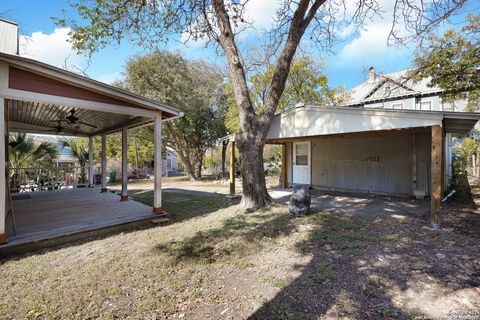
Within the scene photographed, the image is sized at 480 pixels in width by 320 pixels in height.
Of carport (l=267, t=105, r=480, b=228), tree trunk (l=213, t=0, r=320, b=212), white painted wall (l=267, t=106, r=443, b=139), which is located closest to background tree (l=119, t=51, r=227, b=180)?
carport (l=267, t=105, r=480, b=228)

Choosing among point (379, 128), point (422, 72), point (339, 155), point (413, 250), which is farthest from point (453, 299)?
point (422, 72)

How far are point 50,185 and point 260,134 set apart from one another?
31.3ft

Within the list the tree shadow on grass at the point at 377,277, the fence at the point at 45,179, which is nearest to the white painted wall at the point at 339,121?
the tree shadow on grass at the point at 377,277

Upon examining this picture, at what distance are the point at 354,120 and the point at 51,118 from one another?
9314 mm

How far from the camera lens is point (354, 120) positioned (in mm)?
6203

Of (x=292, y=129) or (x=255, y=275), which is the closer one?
(x=255, y=275)

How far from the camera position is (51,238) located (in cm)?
445

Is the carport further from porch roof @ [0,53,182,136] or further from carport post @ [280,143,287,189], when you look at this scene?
porch roof @ [0,53,182,136]

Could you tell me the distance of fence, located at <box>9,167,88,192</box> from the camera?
9492 mm

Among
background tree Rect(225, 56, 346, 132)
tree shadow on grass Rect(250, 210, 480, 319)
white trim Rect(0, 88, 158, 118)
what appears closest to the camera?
tree shadow on grass Rect(250, 210, 480, 319)

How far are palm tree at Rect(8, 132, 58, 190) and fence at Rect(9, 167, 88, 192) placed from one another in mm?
80

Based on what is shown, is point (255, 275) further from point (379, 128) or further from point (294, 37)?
point (294, 37)

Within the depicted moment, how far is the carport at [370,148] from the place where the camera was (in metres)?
5.04

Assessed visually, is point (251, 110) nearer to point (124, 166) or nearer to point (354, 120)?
point (354, 120)
